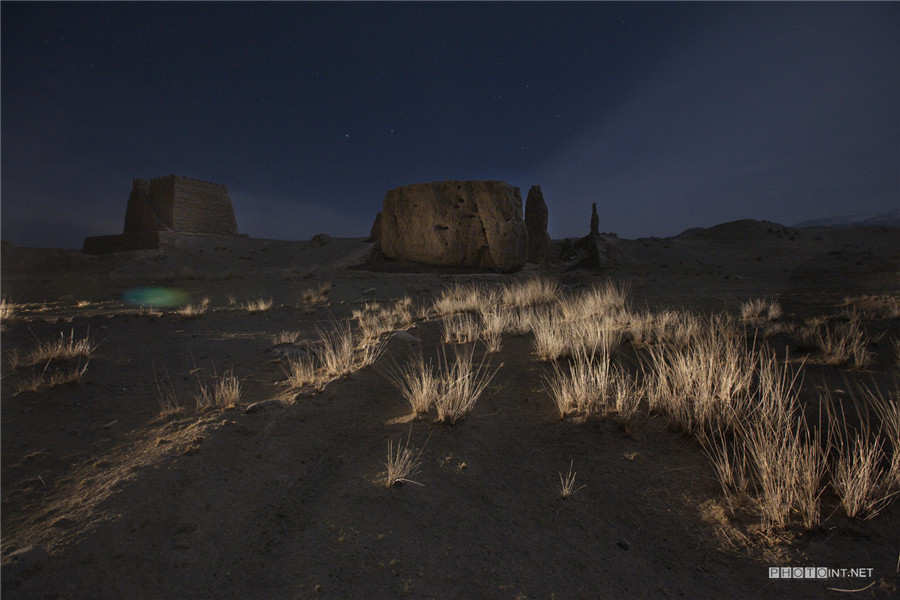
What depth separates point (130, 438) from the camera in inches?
118

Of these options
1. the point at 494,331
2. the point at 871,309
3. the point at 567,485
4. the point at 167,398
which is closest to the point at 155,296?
the point at 167,398

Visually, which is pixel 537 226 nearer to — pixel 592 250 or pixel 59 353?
pixel 592 250

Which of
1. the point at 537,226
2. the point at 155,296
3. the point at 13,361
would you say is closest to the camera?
the point at 13,361

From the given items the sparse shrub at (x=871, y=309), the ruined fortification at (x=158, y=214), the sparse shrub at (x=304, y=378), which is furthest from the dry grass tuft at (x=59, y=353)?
the ruined fortification at (x=158, y=214)

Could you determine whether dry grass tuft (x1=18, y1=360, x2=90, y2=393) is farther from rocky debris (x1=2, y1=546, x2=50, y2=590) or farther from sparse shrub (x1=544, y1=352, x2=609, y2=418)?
sparse shrub (x1=544, y1=352, x2=609, y2=418)

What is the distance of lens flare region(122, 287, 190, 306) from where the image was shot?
37.2ft

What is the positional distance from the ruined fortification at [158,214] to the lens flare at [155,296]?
18.3 meters

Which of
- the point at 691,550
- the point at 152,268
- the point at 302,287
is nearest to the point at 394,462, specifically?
the point at 691,550

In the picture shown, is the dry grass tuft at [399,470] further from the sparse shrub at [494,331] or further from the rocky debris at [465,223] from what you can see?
the rocky debris at [465,223]

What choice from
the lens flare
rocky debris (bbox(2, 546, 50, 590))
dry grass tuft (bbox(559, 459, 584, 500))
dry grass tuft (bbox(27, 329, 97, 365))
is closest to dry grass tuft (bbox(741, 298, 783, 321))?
dry grass tuft (bbox(559, 459, 584, 500))

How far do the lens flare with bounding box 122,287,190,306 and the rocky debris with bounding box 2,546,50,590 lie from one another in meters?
11.0

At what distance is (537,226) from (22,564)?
2448cm

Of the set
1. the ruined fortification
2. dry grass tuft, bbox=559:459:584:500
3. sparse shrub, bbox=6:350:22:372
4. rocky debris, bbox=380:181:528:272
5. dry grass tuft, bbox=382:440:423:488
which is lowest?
dry grass tuft, bbox=559:459:584:500

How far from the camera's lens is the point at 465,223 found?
1756 cm
